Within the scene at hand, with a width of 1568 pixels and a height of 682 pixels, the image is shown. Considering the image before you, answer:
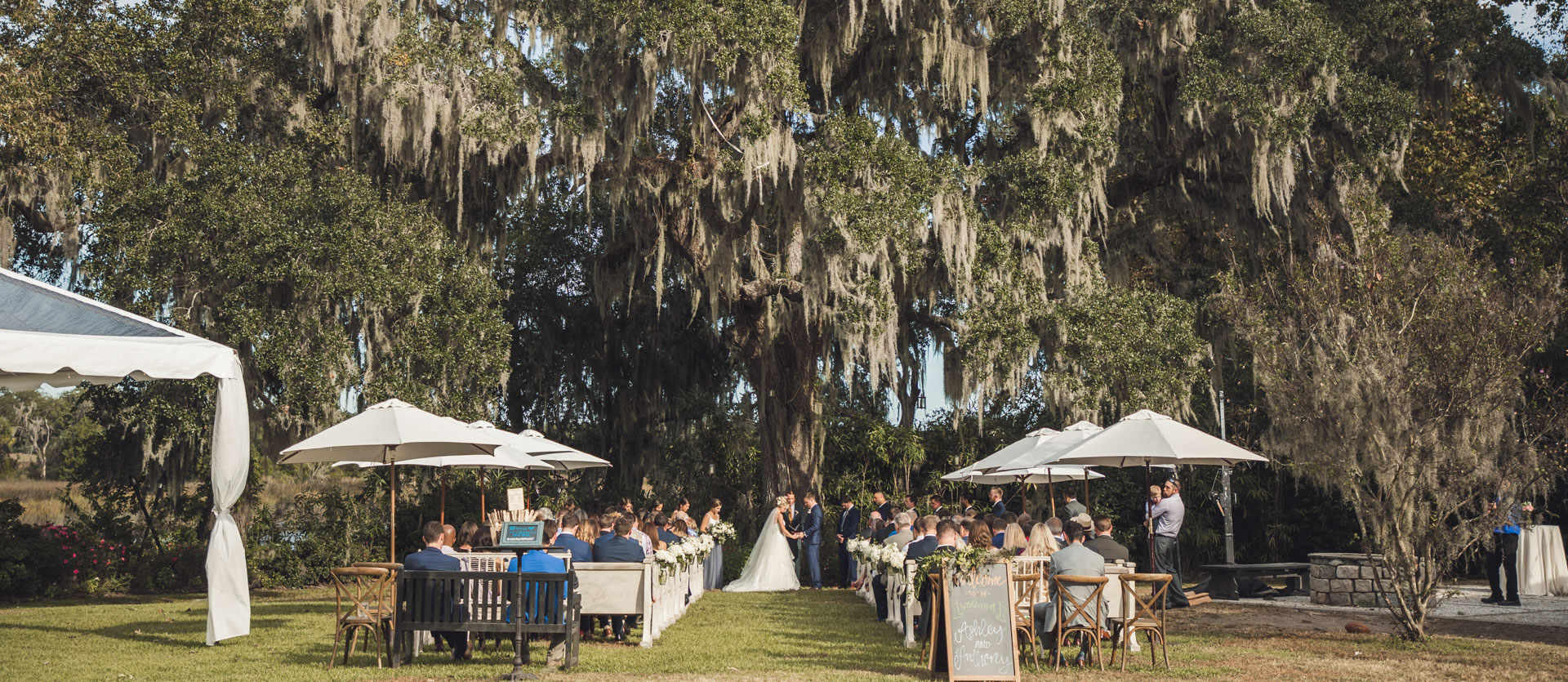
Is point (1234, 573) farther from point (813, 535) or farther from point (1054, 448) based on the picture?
point (813, 535)

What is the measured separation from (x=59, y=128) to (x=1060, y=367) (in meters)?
12.4

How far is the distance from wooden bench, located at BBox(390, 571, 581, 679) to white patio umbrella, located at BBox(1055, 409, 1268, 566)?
15.7 feet

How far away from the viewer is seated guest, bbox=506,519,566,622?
25.1ft

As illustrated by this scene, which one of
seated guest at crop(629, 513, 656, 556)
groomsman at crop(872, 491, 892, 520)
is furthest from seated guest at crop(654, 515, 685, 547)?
groomsman at crop(872, 491, 892, 520)

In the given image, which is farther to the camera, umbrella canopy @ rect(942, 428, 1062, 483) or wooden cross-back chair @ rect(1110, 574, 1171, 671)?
umbrella canopy @ rect(942, 428, 1062, 483)

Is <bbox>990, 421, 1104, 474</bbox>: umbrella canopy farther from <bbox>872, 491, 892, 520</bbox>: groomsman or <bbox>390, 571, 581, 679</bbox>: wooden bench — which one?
<bbox>390, 571, 581, 679</bbox>: wooden bench

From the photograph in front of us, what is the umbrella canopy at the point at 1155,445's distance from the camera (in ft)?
32.6

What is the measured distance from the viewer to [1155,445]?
394 inches

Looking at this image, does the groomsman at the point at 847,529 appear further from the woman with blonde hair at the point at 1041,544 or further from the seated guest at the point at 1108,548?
the woman with blonde hair at the point at 1041,544

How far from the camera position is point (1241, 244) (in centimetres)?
1786

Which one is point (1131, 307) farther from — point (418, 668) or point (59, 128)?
point (59, 128)

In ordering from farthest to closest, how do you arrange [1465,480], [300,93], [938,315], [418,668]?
1. [938,315]
2. [300,93]
3. [1465,480]
4. [418,668]

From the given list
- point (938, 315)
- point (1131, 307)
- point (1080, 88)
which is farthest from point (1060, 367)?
point (1080, 88)

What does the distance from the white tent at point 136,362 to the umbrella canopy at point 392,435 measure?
1392mm
